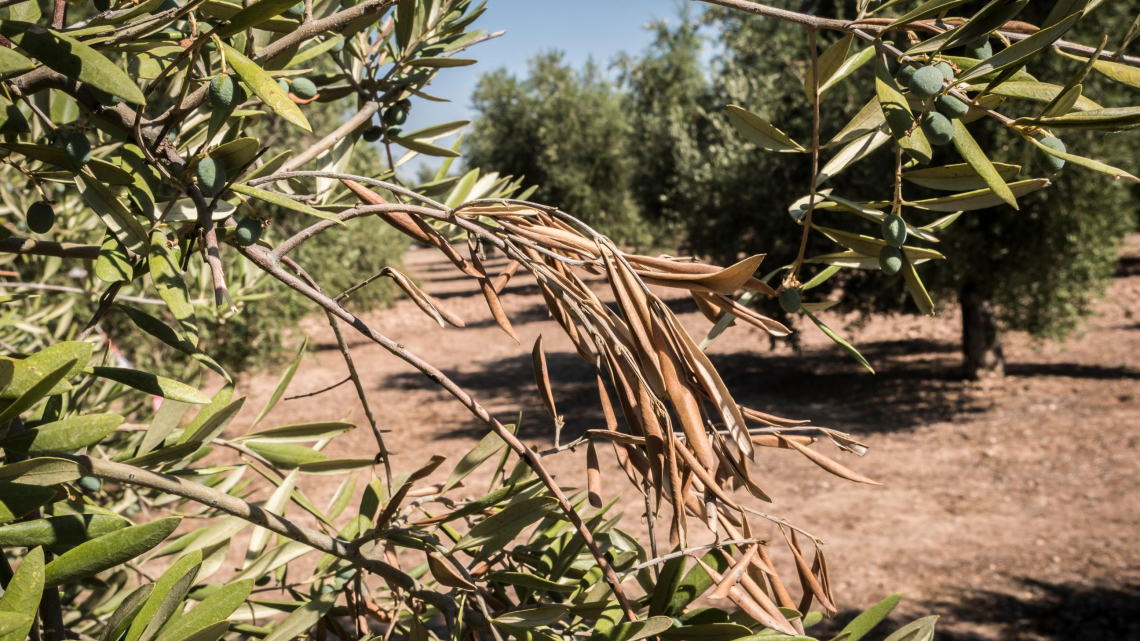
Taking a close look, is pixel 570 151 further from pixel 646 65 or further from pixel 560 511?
pixel 560 511

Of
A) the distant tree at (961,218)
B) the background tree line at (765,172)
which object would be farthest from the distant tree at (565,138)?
the distant tree at (961,218)

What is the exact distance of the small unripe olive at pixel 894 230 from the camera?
544 millimetres

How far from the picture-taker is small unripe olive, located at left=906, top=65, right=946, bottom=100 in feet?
1.52

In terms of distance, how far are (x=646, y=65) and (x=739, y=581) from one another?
17.2m

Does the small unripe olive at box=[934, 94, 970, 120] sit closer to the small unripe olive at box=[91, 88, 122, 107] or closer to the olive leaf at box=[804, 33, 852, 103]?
the olive leaf at box=[804, 33, 852, 103]

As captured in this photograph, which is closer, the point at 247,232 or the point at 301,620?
the point at 247,232

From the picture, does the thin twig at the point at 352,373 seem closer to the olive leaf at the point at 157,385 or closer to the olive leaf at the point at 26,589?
the olive leaf at the point at 157,385

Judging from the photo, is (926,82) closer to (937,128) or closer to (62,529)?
(937,128)

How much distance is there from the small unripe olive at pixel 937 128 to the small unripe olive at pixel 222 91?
1.41 feet

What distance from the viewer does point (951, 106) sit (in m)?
0.48

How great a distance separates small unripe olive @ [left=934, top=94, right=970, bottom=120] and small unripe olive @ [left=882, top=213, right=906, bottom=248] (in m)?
0.08

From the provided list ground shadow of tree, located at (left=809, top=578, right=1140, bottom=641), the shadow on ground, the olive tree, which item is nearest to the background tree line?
the shadow on ground

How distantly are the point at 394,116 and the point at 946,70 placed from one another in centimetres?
71

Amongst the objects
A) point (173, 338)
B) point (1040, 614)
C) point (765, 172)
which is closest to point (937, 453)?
point (1040, 614)
